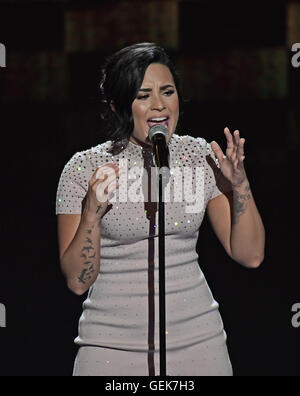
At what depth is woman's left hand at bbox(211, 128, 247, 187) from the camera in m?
1.38

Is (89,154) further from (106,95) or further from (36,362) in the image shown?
(36,362)

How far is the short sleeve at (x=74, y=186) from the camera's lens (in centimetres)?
141

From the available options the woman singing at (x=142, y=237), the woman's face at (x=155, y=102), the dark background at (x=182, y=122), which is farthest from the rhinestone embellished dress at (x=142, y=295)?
the dark background at (x=182, y=122)

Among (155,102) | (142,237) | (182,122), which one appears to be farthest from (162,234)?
(182,122)

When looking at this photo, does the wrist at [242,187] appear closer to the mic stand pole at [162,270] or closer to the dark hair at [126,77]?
the dark hair at [126,77]

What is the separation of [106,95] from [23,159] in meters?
1.11

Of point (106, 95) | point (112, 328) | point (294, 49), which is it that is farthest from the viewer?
point (294, 49)

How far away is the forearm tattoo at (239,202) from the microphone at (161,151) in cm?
22

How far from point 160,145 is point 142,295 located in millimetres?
295

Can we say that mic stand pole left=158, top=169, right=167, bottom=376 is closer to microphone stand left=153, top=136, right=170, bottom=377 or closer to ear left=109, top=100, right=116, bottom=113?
microphone stand left=153, top=136, right=170, bottom=377

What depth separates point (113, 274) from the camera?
139 cm

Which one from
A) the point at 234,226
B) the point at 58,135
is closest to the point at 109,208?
the point at 234,226

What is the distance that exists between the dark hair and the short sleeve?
0.09 metres

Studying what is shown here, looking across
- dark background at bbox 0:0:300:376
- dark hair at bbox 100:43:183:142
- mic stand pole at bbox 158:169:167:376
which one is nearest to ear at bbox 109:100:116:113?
dark hair at bbox 100:43:183:142
